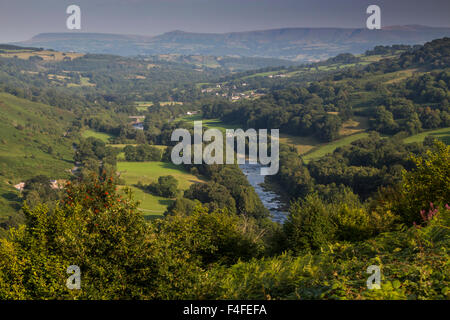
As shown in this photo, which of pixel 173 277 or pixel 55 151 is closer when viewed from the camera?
pixel 173 277

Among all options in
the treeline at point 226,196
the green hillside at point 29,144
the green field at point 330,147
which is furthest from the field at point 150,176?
the green field at point 330,147

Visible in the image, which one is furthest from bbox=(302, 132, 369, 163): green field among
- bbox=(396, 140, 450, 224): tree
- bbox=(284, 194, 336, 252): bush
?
bbox=(396, 140, 450, 224): tree

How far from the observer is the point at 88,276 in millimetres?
12469

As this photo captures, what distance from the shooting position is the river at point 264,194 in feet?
227

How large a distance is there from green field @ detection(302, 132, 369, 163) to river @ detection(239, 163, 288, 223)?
1451cm

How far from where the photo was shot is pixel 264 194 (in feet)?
273

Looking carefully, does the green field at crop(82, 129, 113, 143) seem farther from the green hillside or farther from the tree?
the tree

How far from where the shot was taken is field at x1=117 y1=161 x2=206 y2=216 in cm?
6881

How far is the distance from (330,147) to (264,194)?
3244 centimetres

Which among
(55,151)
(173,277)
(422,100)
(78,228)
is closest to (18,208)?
(55,151)

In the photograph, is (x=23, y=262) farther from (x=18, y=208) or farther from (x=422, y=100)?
(x=422, y=100)

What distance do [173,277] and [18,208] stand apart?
2793 inches

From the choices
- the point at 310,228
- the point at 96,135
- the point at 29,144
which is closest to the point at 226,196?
the point at 310,228
